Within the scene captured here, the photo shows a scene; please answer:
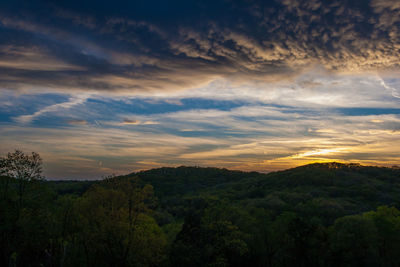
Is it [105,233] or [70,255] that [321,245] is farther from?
[70,255]

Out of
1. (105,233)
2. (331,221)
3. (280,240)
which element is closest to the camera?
(105,233)

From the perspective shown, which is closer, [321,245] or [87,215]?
[87,215]

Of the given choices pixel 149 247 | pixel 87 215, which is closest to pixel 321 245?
pixel 149 247

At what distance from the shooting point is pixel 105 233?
44062 mm

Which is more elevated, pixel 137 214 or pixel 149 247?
pixel 137 214

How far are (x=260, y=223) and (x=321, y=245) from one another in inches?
542

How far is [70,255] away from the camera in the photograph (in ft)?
163

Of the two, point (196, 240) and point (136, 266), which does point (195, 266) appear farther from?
point (136, 266)

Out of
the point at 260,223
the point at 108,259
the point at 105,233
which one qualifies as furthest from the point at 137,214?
the point at 260,223

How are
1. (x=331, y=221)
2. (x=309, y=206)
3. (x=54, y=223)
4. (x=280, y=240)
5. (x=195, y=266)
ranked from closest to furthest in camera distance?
(x=54, y=223) → (x=195, y=266) → (x=280, y=240) → (x=331, y=221) → (x=309, y=206)

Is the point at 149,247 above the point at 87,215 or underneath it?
underneath

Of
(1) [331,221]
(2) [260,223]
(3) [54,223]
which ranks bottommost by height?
(1) [331,221]

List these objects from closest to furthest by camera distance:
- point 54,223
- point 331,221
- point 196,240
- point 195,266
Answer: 1. point 54,223
2. point 195,266
3. point 196,240
4. point 331,221

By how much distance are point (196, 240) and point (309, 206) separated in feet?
262
